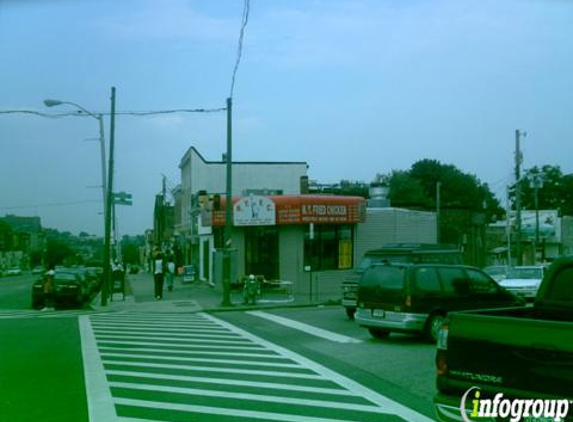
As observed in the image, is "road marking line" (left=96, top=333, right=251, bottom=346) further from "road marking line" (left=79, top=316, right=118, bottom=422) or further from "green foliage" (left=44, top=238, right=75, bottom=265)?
"green foliage" (left=44, top=238, right=75, bottom=265)

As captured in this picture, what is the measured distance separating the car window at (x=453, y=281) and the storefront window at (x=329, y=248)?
57.9 ft

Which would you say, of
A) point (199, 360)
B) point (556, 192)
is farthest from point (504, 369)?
point (556, 192)

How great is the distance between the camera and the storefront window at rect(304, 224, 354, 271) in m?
35.4

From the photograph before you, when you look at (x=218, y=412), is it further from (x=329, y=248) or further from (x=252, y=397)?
(x=329, y=248)

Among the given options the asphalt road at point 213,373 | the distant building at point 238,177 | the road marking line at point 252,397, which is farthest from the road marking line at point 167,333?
the distant building at point 238,177

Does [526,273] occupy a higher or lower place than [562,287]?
lower

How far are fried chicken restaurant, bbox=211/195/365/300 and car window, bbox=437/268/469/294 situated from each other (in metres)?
16.3

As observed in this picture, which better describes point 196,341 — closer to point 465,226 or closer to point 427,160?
point 465,226

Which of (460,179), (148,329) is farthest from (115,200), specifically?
(460,179)

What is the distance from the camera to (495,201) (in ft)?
347

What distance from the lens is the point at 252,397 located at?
35.2 feet

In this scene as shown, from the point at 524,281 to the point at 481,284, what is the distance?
13.7 metres

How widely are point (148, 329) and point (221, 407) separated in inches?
437

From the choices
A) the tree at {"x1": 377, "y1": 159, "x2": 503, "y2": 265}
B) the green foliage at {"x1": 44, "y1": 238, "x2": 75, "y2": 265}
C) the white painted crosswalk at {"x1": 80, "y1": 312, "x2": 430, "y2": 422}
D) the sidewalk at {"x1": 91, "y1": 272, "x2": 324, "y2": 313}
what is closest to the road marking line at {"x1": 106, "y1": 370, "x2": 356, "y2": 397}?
the white painted crosswalk at {"x1": 80, "y1": 312, "x2": 430, "y2": 422}
